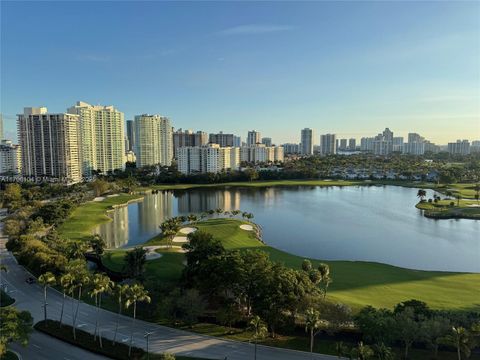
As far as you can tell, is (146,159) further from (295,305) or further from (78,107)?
(295,305)

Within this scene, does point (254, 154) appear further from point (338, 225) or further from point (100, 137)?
point (338, 225)

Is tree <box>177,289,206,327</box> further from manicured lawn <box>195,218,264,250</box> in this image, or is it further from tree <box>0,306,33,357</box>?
manicured lawn <box>195,218,264,250</box>

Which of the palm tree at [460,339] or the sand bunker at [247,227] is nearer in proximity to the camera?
the palm tree at [460,339]

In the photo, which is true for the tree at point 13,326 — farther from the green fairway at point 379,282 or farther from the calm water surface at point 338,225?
the calm water surface at point 338,225

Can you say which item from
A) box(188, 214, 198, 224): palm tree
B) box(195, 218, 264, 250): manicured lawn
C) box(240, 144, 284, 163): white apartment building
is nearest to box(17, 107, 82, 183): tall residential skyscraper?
box(188, 214, 198, 224): palm tree

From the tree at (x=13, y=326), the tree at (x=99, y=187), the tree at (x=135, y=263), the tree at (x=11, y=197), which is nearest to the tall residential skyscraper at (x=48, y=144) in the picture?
the tree at (x=99, y=187)

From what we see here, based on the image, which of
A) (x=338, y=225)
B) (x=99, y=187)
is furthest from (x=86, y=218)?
(x=338, y=225)
